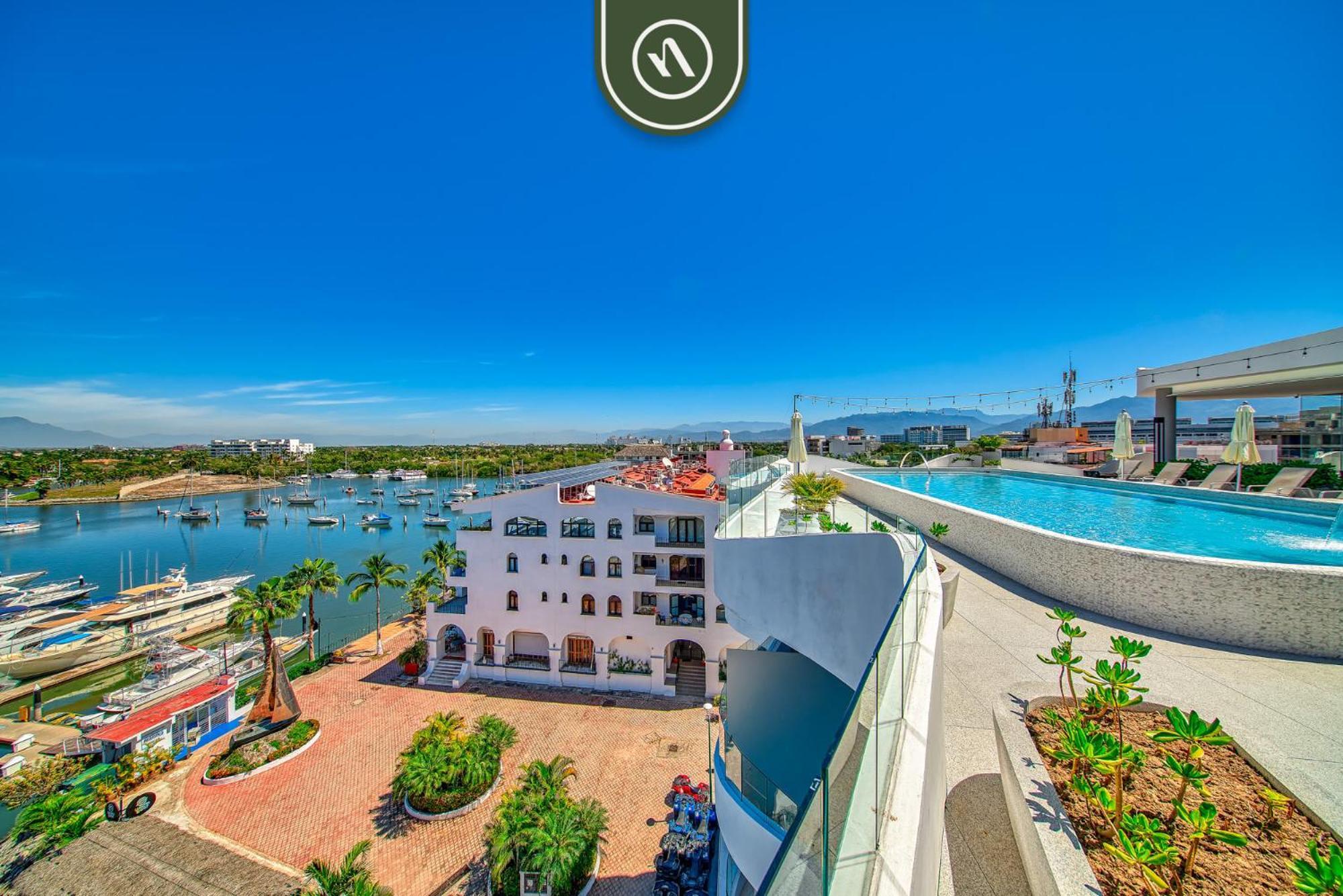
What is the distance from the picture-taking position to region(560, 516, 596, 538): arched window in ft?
61.3

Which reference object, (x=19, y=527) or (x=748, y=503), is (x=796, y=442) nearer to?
(x=748, y=503)

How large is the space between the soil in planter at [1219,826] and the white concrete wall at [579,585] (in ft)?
46.8

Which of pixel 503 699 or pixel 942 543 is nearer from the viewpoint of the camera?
pixel 942 543

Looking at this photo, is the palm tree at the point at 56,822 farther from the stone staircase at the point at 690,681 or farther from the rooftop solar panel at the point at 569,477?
the stone staircase at the point at 690,681

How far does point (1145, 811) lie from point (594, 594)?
16.9m

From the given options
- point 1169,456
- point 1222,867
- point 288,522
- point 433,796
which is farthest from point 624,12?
point 288,522

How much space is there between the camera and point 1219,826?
3023 mm

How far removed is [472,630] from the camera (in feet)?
63.8

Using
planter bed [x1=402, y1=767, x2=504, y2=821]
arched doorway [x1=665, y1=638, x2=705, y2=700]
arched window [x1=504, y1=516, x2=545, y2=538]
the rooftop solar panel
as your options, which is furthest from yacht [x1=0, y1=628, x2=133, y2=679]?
arched doorway [x1=665, y1=638, x2=705, y2=700]

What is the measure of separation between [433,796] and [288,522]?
63.4m

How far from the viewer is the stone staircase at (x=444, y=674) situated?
19.2 meters

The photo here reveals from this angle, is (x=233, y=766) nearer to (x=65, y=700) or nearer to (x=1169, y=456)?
(x=65, y=700)

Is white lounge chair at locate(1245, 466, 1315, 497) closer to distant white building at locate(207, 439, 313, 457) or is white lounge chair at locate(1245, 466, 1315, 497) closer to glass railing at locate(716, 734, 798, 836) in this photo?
glass railing at locate(716, 734, 798, 836)

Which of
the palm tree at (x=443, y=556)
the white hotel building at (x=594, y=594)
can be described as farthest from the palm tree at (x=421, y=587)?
the white hotel building at (x=594, y=594)
